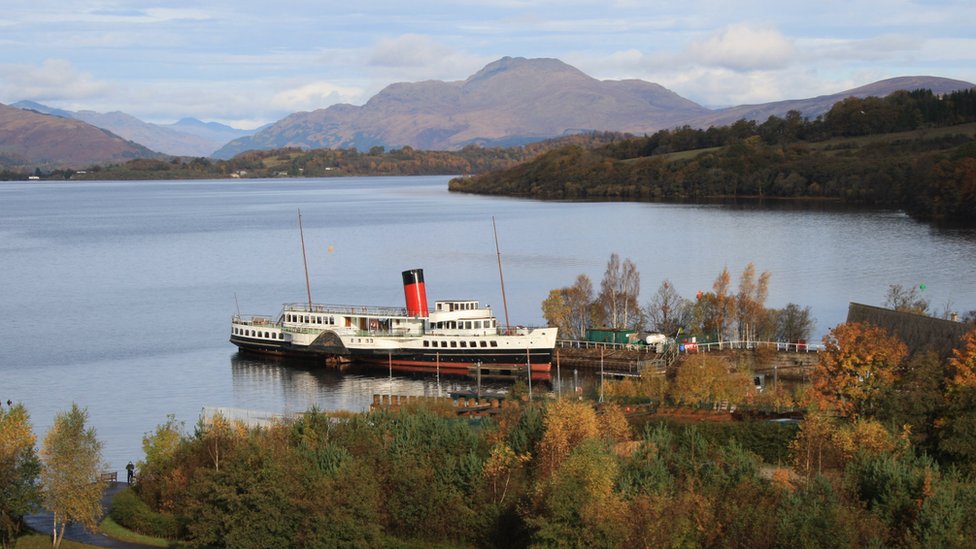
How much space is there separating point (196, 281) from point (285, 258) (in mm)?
12765

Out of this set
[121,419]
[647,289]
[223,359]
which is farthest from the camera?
[647,289]

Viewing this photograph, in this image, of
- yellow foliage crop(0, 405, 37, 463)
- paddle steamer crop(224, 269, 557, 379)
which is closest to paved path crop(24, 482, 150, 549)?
yellow foliage crop(0, 405, 37, 463)

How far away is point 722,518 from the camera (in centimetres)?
2094

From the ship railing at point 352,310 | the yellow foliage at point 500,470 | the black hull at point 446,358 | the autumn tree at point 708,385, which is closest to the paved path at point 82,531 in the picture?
the yellow foliage at point 500,470

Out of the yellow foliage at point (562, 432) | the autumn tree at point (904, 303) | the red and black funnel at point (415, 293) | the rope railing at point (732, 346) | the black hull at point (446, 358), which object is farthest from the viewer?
the red and black funnel at point (415, 293)

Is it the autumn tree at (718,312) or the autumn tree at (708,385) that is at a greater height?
the autumn tree at (708,385)

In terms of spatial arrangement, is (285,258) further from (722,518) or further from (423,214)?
(722,518)

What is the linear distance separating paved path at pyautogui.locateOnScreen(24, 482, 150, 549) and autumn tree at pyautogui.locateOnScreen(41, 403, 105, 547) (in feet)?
0.66

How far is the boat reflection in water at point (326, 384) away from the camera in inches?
1587

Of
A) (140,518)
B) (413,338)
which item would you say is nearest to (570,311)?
(413,338)

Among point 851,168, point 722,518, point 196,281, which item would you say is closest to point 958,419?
point 722,518

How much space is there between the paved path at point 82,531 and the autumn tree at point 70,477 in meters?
0.20

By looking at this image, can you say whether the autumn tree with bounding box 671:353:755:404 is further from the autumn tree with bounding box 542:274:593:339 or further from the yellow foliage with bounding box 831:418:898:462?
the autumn tree with bounding box 542:274:593:339

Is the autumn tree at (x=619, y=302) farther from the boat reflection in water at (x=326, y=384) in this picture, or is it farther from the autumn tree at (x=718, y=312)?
the boat reflection in water at (x=326, y=384)
